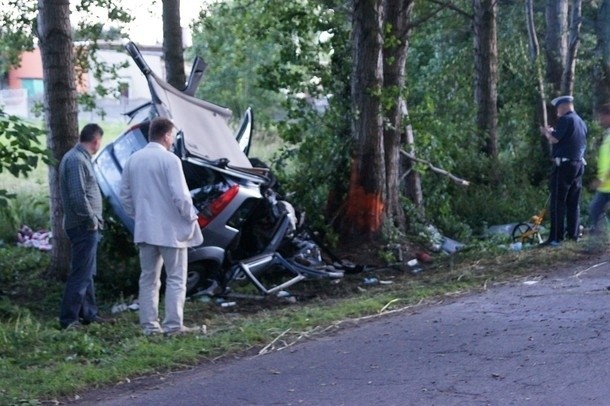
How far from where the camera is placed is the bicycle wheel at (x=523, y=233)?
1583cm

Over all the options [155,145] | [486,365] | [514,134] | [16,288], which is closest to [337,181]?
[16,288]

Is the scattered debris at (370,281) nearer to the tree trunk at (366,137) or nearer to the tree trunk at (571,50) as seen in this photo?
the tree trunk at (366,137)

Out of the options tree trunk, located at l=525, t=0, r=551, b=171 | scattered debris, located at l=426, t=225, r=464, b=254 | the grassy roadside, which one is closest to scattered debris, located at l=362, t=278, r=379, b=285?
the grassy roadside

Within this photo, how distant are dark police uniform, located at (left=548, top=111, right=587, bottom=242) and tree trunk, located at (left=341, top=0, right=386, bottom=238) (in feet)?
7.69

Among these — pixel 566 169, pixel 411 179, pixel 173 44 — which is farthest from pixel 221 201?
pixel 411 179

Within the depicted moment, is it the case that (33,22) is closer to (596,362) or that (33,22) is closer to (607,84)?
(596,362)

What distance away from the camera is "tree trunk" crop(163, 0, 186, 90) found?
1538 centimetres

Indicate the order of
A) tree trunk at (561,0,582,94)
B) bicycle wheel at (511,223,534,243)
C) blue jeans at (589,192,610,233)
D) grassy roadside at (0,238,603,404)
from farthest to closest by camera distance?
tree trunk at (561,0,582,94) → bicycle wheel at (511,223,534,243) → blue jeans at (589,192,610,233) → grassy roadside at (0,238,603,404)

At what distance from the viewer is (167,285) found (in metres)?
9.63

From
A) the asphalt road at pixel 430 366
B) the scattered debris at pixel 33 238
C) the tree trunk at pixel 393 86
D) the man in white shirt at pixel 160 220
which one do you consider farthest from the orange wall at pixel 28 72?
the asphalt road at pixel 430 366

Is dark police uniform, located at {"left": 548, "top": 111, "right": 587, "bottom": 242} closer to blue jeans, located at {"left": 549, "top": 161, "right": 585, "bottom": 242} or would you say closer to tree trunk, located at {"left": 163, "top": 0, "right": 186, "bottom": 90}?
blue jeans, located at {"left": 549, "top": 161, "right": 585, "bottom": 242}

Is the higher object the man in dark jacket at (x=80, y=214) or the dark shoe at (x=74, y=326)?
the man in dark jacket at (x=80, y=214)

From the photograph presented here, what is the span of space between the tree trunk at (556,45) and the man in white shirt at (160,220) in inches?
605

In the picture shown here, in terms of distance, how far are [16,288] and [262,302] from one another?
322 centimetres
